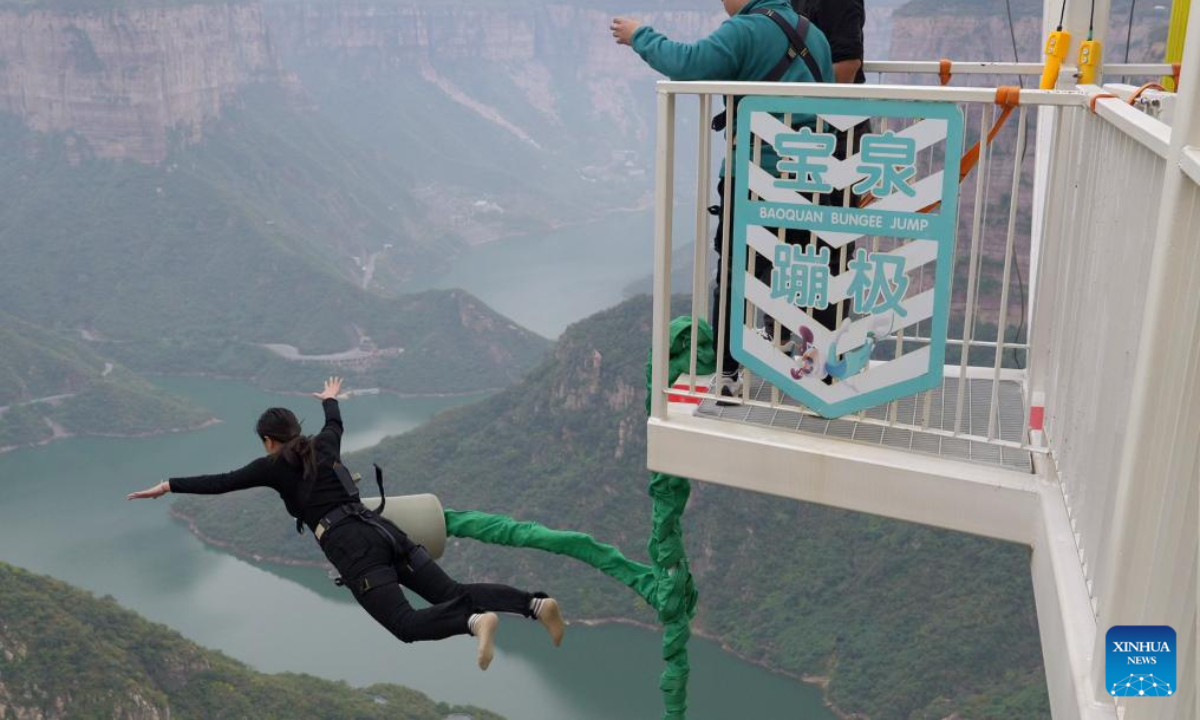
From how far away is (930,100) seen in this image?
284 cm

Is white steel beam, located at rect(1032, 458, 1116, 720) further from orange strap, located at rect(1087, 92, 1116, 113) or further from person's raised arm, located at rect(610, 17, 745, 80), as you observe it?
person's raised arm, located at rect(610, 17, 745, 80)

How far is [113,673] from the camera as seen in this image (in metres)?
24.7

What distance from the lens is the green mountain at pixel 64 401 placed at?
194ft

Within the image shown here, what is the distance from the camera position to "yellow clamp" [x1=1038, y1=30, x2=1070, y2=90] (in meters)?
3.52

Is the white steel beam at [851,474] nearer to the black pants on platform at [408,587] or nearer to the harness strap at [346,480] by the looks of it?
the black pants on platform at [408,587]

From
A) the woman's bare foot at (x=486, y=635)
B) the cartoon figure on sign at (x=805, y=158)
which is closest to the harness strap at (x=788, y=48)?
the cartoon figure on sign at (x=805, y=158)

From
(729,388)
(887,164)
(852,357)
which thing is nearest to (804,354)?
(852,357)

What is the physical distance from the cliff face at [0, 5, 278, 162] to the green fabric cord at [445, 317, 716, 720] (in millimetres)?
88377

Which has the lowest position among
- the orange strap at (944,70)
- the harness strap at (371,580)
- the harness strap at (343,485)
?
the harness strap at (371,580)

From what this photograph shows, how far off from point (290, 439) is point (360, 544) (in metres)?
0.48

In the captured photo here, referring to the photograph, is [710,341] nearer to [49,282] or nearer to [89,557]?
[89,557]

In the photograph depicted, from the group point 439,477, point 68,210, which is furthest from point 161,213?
point 439,477

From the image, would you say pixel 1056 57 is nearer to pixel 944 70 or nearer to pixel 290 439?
pixel 944 70

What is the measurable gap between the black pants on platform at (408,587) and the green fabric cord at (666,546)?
17 centimetres
